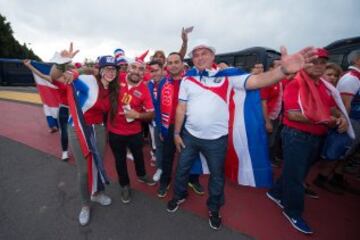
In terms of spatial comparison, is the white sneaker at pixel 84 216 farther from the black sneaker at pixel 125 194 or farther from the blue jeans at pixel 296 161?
the blue jeans at pixel 296 161

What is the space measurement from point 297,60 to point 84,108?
7.27ft

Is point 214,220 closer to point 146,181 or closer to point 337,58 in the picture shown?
point 146,181

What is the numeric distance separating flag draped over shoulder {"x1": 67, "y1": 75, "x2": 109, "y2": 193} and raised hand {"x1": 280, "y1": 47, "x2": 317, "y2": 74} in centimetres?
195

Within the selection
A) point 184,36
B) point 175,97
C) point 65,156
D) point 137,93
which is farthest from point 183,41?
point 65,156

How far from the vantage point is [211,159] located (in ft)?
8.16

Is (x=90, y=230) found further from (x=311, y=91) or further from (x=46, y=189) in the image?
(x=311, y=91)

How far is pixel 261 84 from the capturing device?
2174 mm

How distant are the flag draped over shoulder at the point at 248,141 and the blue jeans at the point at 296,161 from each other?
0.71ft

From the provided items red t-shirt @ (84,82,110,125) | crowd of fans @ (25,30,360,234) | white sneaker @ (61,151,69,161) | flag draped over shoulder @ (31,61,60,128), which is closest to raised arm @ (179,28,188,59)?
crowd of fans @ (25,30,360,234)

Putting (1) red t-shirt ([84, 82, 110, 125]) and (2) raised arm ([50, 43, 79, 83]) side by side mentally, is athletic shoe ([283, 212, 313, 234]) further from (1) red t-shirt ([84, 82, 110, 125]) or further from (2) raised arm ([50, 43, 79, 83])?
(2) raised arm ([50, 43, 79, 83])

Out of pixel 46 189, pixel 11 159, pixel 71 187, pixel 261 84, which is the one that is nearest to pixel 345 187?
pixel 261 84

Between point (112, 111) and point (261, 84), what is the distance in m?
1.70

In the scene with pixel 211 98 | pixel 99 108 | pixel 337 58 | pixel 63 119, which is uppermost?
pixel 337 58

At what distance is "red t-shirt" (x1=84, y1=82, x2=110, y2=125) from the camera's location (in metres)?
2.53
